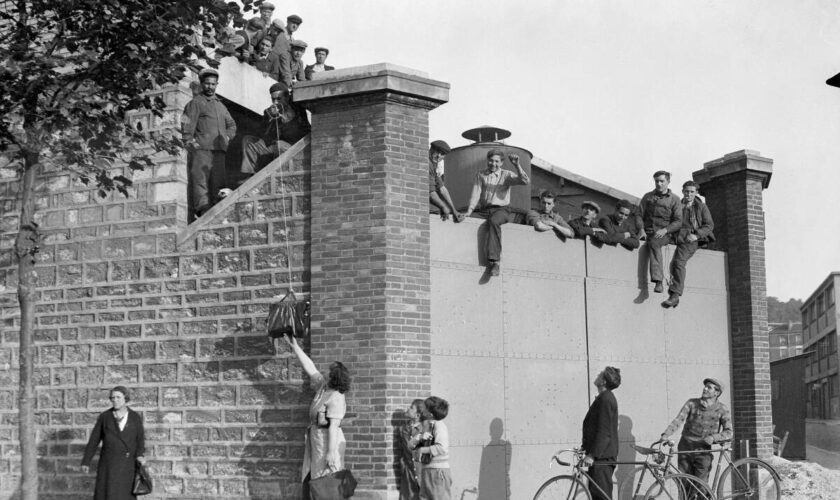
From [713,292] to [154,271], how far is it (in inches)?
327

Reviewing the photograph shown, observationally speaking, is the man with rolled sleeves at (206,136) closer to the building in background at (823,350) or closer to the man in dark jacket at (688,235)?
the man in dark jacket at (688,235)

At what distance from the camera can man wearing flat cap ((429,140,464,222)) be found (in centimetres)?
1312

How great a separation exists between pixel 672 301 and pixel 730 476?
→ 2.56 m

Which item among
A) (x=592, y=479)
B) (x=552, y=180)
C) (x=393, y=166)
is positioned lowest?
(x=592, y=479)

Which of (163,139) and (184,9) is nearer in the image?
(184,9)

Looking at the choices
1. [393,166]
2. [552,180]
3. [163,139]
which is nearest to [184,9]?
[163,139]

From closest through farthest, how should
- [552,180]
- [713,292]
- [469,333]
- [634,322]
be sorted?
[469,333]
[634,322]
[713,292]
[552,180]

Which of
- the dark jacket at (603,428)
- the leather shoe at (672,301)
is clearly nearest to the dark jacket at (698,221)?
the leather shoe at (672,301)

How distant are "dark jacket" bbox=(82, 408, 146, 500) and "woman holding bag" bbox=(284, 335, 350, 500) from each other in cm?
196

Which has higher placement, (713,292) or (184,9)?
(184,9)

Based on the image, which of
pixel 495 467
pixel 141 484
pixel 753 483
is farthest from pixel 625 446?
pixel 141 484

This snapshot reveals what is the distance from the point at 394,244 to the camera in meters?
12.4

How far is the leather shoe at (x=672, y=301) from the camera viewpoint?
627 inches

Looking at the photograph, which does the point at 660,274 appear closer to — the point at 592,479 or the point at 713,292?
the point at 713,292
